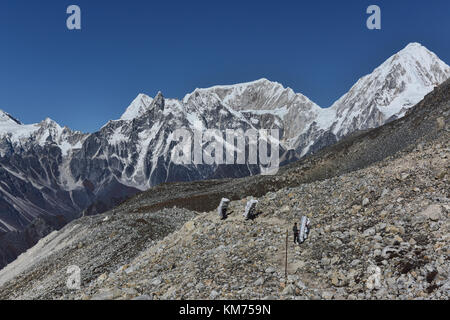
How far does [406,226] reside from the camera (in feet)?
57.2

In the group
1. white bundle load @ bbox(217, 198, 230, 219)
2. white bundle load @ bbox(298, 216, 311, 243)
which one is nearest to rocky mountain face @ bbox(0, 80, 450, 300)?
white bundle load @ bbox(298, 216, 311, 243)

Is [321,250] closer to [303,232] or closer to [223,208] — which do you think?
[303,232]

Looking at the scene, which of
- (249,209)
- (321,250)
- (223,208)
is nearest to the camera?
(321,250)

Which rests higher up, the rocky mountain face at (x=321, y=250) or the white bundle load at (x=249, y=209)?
the white bundle load at (x=249, y=209)

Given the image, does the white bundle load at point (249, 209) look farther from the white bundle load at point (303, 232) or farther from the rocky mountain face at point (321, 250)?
the white bundle load at point (303, 232)

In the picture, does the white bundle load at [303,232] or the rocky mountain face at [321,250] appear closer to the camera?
the rocky mountain face at [321,250]

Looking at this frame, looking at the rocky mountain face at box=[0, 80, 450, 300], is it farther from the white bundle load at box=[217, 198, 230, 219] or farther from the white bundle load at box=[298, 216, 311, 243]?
the white bundle load at box=[217, 198, 230, 219]

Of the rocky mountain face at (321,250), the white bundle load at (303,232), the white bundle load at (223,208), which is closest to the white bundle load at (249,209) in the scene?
the rocky mountain face at (321,250)

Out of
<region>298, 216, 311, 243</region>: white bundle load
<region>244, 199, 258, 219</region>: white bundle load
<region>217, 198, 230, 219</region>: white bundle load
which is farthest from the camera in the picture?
<region>217, 198, 230, 219</region>: white bundle load

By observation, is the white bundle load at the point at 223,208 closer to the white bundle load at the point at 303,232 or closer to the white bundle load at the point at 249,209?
the white bundle load at the point at 249,209

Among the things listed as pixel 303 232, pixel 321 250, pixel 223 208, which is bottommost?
pixel 321 250

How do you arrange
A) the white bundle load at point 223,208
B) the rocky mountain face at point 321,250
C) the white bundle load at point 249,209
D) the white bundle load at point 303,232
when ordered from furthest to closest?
the white bundle load at point 223,208 → the white bundle load at point 249,209 → the white bundle load at point 303,232 → the rocky mountain face at point 321,250

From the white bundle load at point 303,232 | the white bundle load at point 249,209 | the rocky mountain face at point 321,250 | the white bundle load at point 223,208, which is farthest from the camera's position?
the white bundle load at point 223,208

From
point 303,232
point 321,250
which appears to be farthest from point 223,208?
point 321,250
